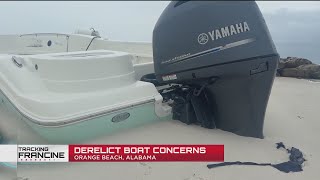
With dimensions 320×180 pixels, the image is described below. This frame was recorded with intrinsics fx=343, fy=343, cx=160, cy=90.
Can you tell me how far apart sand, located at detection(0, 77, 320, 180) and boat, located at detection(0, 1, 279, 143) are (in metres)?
0.12

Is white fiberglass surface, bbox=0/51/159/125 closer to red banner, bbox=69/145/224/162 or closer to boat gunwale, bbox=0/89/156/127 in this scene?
boat gunwale, bbox=0/89/156/127

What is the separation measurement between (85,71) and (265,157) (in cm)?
141

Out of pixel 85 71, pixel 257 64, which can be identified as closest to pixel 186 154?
pixel 257 64

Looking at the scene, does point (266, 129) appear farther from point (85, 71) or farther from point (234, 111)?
Result: point (85, 71)

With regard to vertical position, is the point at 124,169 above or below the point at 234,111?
below

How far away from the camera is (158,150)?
92.8 inches

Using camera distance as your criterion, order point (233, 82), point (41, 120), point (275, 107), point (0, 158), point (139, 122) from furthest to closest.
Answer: point (275, 107) → point (139, 122) → point (233, 82) → point (41, 120) → point (0, 158)

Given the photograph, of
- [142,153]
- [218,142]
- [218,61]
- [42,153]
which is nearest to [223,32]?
[218,61]

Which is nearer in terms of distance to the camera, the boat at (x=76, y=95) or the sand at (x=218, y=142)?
the sand at (x=218, y=142)

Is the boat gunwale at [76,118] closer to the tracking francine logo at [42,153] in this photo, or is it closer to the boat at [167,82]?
the boat at [167,82]

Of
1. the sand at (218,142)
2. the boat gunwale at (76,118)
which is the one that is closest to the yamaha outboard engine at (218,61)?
the sand at (218,142)

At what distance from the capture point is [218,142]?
254 centimetres

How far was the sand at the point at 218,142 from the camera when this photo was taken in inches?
82.5

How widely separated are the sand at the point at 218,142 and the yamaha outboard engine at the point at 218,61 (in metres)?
0.15
